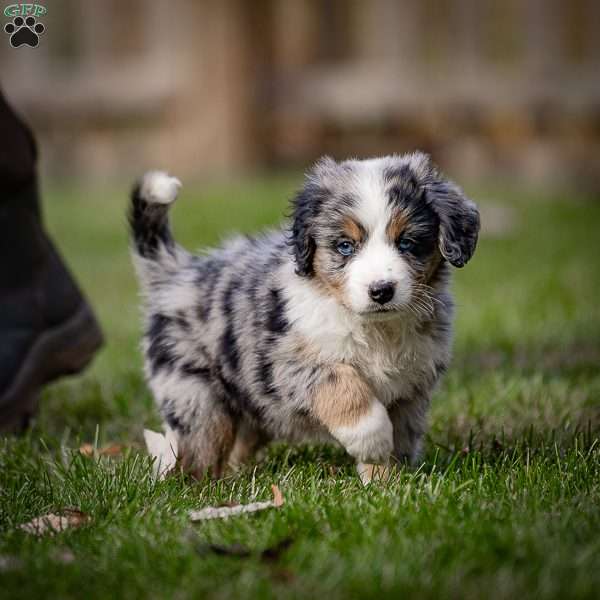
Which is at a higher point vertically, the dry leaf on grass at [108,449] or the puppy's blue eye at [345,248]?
the puppy's blue eye at [345,248]

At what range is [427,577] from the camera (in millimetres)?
2320

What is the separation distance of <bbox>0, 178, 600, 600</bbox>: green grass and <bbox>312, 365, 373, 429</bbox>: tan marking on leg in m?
0.20

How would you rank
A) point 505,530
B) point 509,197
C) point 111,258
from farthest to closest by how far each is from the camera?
point 509,197 → point 111,258 → point 505,530

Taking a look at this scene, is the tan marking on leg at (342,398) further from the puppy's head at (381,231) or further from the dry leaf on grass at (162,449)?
the dry leaf on grass at (162,449)

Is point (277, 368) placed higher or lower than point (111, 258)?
higher

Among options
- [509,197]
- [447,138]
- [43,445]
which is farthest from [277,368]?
[447,138]

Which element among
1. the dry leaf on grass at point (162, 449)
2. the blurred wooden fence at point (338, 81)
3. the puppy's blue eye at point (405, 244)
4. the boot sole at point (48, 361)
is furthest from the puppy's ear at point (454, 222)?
the blurred wooden fence at point (338, 81)

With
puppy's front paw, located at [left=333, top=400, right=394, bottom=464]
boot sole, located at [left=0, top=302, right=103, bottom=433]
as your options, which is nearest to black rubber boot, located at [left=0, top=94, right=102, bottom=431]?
boot sole, located at [left=0, top=302, right=103, bottom=433]

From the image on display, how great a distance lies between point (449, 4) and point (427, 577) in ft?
36.6

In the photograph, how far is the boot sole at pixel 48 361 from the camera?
13.7 ft

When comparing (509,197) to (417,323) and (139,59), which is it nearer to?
(139,59)

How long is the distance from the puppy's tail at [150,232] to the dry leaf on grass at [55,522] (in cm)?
108

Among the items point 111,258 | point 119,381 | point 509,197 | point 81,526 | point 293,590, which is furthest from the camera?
point 509,197

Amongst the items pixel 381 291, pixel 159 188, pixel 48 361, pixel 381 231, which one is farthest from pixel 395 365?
pixel 48 361
